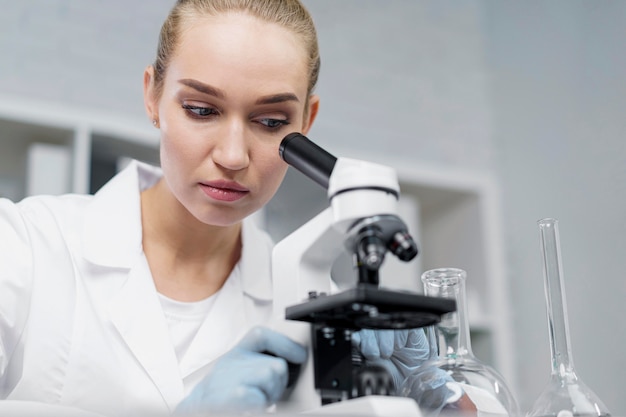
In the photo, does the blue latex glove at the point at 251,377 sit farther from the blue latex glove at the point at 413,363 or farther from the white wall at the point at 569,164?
the white wall at the point at 569,164

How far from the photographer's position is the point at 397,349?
918mm

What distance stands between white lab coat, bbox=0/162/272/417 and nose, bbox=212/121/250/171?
259mm

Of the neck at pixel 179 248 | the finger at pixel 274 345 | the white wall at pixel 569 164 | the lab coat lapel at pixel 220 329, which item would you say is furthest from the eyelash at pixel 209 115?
the white wall at pixel 569 164

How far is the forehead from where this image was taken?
111cm

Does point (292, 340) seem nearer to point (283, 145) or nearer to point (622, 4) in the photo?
point (283, 145)

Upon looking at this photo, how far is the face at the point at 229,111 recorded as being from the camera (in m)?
1.11

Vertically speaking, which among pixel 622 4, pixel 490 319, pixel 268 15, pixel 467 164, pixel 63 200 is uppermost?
pixel 622 4

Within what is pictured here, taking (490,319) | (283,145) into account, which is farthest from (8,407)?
(490,319)

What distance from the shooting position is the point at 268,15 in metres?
1.18

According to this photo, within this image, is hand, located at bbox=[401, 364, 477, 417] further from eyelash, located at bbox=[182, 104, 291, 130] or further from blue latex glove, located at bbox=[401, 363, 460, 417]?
eyelash, located at bbox=[182, 104, 291, 130]

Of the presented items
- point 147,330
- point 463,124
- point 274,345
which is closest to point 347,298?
point 274,345

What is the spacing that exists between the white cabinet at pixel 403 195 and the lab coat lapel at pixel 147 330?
458 mm

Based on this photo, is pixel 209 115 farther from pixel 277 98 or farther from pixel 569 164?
pixel 569 164

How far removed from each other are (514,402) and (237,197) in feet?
1.67
